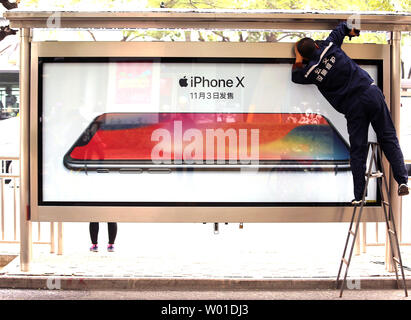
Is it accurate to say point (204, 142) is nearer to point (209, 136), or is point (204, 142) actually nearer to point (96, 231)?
point (209, 136)

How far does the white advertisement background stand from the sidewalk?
0.89m

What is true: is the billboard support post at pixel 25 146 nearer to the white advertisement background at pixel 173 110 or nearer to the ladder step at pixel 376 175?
the white advertisement background at pixel 173 110

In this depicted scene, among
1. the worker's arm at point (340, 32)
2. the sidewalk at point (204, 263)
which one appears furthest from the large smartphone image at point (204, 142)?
the sidewalk at point (204, 263)

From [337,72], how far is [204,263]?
2.99 meters

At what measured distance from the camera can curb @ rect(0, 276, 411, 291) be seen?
6.98 meters

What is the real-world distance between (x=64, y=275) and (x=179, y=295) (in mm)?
1398

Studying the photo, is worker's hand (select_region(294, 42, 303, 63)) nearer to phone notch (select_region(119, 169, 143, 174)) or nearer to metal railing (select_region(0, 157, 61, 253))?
phone notch (select_region(119, 169, 143, 174))

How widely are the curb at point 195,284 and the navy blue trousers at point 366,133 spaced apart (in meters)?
1.12

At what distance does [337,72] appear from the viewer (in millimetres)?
6773

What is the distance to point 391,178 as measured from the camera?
7188mm

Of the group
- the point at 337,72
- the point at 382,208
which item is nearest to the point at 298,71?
the point at 337,72

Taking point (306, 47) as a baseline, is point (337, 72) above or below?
below

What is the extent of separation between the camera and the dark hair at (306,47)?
6.78 m

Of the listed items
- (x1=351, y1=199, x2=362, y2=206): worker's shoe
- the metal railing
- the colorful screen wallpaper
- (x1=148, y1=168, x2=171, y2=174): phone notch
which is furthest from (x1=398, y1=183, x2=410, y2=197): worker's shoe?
the metal railing
